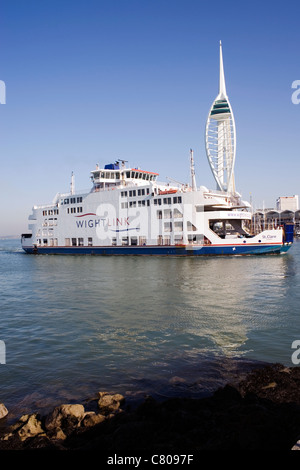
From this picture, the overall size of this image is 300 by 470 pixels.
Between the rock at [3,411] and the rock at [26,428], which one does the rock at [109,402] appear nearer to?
the rock at [26,428]

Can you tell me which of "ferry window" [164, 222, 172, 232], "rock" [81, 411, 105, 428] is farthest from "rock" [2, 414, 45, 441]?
"ferry window" [164, 222, 172, 232]

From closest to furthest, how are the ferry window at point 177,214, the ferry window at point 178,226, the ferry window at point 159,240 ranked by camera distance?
1. the ferry window at point 177,214
2. the ferry window at point 178,226
3. the ferry window at point 159,240

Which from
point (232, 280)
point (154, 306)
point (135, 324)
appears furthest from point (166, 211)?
point (135, 324)

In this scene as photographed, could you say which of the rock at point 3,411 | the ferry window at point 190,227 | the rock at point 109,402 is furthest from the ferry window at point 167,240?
the rock at point 3,411

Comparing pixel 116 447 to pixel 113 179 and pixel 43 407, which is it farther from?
pixel 113 179

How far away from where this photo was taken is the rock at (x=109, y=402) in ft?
23.7

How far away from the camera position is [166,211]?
43281mm

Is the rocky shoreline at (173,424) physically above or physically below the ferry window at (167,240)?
below

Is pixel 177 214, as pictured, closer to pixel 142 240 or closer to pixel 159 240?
pixel 159 240

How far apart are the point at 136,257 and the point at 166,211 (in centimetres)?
688

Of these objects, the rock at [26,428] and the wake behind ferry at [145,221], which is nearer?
the rock at [26,428]

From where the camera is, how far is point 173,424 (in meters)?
6.20

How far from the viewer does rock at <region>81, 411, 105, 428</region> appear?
6.55m

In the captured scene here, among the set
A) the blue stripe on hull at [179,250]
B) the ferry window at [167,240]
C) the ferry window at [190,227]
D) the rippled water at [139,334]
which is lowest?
the rippled water at [139,334]
